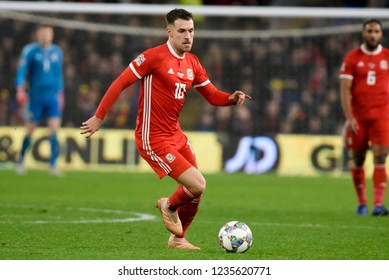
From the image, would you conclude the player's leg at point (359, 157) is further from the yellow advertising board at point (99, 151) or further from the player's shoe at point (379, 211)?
the yellow advertising board at point (99, 151)

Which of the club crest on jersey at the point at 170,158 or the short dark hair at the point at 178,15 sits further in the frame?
the short dark hair at the point at 178,15

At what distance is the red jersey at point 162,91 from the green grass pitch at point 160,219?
1.03 metres

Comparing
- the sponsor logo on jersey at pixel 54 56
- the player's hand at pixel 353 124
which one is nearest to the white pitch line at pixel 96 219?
the player's hand at pixel 353 124

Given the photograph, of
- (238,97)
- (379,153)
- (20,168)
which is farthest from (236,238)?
A: (20,168)

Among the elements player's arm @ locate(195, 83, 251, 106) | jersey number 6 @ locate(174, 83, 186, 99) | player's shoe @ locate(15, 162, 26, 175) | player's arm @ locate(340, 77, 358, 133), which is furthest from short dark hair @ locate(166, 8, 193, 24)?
player's shoe @ locate(15, 162, 26, 175)

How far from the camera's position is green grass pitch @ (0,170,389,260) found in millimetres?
8820

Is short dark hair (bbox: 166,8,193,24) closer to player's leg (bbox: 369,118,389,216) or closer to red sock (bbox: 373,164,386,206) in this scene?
player's leg (bbox: 369,118,389,216)

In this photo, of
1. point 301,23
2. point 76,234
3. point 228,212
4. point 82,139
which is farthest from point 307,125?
point 76,234

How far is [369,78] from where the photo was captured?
1312 centimetres

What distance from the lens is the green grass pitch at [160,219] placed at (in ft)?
28.9

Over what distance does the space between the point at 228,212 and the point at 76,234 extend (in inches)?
135

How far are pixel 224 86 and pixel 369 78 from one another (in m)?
10.3

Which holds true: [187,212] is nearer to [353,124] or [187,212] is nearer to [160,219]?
[160,219]

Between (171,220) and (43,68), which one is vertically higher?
(43,68)
